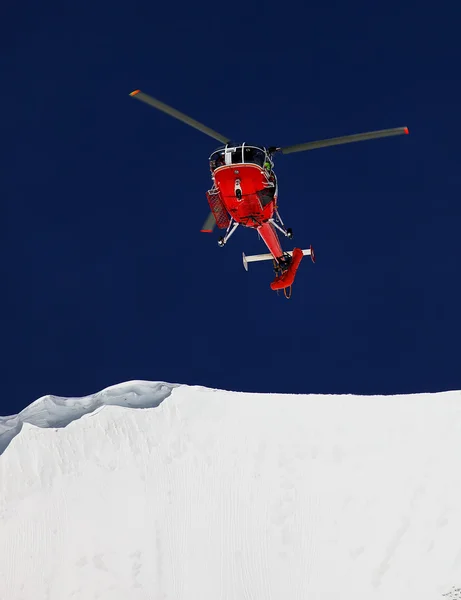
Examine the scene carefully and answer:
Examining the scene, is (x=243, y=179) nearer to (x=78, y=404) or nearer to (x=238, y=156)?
(x=238, y=156)

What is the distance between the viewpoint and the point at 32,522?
198ft

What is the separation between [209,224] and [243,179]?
201 cm

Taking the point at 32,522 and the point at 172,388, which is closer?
the point at 32,522

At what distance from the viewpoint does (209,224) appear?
2106cm

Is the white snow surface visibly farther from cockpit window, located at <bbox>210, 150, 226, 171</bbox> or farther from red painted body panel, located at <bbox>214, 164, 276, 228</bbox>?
cockpit window, located at <bbox>210, 150, 226, 171</bbox>

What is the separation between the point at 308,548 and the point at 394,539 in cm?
695

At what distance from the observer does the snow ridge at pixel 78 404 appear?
65.9m

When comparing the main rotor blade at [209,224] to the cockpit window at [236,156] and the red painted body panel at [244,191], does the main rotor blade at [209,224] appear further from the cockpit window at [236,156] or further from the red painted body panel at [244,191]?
the cockpit window at [236,156]

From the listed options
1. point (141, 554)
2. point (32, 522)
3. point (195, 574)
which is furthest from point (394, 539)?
point (32, 522)

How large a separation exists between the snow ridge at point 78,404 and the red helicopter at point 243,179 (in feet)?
159

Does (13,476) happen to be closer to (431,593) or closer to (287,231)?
(431,593)

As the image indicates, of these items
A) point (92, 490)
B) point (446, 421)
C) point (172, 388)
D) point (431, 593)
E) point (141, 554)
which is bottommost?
point (431, 593)

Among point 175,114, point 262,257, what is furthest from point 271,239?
point 175,114

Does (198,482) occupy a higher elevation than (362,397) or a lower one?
lower
